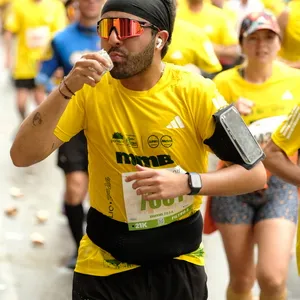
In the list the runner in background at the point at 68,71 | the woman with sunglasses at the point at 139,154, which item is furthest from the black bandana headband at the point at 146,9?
the runner in background at the point at 68,71

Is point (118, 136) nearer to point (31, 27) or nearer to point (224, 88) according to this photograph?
point (224, 88)

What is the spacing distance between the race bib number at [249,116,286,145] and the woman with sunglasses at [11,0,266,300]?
1.26 m

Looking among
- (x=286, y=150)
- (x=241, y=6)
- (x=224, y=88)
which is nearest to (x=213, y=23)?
(x=241, y=6)

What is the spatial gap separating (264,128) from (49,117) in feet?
6.49

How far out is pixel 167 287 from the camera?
11.1 feet

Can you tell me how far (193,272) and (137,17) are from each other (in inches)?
44.1

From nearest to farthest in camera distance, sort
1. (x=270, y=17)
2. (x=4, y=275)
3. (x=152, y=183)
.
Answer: (x=152, y=183) → (x=270, y=17) → (x=4, y=275)

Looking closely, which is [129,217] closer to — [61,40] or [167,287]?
[167,287]

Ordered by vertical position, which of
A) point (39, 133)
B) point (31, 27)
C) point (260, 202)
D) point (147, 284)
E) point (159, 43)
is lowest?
point (147, 284)

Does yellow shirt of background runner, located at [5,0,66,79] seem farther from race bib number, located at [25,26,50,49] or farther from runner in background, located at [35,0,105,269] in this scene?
runner in background, located at [35,0,105,269]

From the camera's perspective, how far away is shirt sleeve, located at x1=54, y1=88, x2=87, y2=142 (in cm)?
328

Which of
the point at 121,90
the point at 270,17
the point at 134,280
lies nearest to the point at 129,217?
the point at 134,280

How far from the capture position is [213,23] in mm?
8641

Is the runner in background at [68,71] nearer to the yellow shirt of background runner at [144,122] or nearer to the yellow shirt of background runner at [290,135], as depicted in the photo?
the yellow shirt of background runner at [290,135]
